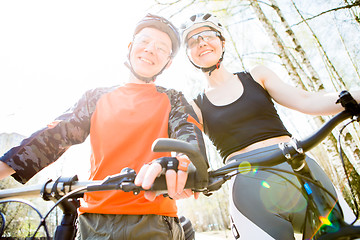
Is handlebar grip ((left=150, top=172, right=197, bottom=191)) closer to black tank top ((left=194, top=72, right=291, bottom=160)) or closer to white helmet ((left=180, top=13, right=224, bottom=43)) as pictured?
black tank top ((left=194, top=72, right=291, bottom=160))

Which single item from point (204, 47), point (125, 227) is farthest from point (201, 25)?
point (125, 227)

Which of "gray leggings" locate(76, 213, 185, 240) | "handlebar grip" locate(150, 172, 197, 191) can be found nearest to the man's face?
"gray leggings" locate(76, 213, 185, 240)

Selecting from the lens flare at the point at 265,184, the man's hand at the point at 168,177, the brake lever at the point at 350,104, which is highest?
the man's hand at the point at 168,177

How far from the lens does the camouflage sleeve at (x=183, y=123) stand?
1.55 metres

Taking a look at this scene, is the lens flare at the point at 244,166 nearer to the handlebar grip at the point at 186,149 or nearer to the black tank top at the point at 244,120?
the handlebar grip at the point at 186,149

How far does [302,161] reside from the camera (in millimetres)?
1090

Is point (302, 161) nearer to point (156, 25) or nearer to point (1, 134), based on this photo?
point (156, 25)

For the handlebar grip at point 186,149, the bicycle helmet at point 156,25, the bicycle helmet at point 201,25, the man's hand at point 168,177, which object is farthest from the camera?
the bicycle helmet at point 201,25

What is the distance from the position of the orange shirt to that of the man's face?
0.89 feet

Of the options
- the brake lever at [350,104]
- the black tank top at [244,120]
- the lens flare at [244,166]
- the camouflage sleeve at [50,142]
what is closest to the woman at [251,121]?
the black tank top at [244,120]

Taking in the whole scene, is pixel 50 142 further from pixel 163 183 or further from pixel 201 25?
pixel 201 25

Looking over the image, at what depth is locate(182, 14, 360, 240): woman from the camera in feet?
5.93

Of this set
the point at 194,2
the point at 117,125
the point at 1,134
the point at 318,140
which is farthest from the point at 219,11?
the point at 1,134

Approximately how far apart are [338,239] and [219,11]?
10.2 m
